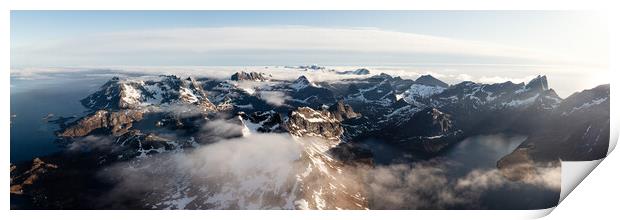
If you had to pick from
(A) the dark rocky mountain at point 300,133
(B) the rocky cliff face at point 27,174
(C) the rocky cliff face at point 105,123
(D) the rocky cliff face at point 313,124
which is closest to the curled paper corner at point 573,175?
(A) the dark rocky mountain at point 300,133

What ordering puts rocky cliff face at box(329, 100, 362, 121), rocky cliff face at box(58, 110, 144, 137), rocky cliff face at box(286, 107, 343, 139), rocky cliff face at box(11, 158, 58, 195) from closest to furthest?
rocky cliff face at box(11, 158, 58, 195) < rocky cliff face at box(286, 107, 343, 139) < rocky cliff face at box(58, 110, 144, 137) < rocky cliff face at box(329, 100, 362, 121)

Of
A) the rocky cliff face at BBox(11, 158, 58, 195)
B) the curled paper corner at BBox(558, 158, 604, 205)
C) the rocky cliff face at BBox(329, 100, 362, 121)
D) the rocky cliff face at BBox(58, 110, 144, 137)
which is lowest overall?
the rocky cliff face at BBox(11, 158, 58, 195)

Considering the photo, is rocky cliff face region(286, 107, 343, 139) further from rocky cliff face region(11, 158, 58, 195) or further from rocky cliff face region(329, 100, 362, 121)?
rocky cliff face region(11, 158, 58, 195)

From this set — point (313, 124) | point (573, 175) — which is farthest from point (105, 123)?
point (573, 175)

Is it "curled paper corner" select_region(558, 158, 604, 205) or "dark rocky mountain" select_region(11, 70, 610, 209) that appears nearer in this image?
"curled paper corner" select_region(558, 158, 604, 205)

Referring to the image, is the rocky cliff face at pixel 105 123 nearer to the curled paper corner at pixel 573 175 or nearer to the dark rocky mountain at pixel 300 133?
the dark rocky mountain at pixel 300 133

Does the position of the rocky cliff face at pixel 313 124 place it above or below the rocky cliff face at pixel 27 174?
above

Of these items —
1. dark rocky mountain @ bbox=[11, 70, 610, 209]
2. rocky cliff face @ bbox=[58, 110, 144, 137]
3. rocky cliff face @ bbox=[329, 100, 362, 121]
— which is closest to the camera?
dark rocky mountain @ bbox=[11, 70, 610, 209]

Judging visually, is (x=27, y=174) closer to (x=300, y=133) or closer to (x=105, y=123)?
(x=105, y=123)

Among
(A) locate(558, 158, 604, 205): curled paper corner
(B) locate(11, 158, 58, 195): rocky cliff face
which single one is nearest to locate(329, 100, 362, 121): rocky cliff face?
(B) locate(11, 158, 58, 195): rocky cliff face
